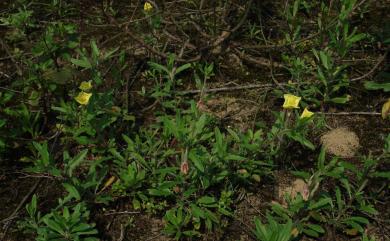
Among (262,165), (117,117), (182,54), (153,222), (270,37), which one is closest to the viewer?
(153,222)

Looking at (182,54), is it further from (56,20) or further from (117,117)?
(56,20)

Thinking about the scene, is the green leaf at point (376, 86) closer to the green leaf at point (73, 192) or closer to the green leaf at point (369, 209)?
the green leaf at point (369, 209)

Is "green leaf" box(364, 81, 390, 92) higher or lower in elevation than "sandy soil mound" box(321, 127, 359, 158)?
higher

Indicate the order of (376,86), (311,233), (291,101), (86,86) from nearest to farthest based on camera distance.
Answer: (311,233) < (291,101) < (86,86) < (376,86)

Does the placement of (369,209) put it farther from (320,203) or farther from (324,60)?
(324,60)

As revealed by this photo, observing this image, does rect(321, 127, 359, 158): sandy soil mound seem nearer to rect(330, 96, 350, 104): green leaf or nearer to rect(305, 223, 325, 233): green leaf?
rect(330, 96, 350, 104): green leaf

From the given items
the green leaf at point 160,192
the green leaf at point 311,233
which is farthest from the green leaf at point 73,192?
the green leaf at point 311,233

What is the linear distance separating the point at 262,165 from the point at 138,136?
0.68 meters

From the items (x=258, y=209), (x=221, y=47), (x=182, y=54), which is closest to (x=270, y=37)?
(x=221, y=47)

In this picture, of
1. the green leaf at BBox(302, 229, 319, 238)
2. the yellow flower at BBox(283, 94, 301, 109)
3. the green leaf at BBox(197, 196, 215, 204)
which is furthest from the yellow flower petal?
the green leaf at BBox(197, 196, 215, 204)

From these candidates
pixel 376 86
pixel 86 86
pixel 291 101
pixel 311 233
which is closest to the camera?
pixel 311 233

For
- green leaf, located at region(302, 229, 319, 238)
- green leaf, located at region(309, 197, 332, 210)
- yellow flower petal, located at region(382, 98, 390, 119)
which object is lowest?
green leaf, located at region(302, 229, 319, 238)

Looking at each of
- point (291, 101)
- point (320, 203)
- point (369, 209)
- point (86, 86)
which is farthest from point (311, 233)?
point (86, 86)

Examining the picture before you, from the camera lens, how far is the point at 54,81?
285cm
